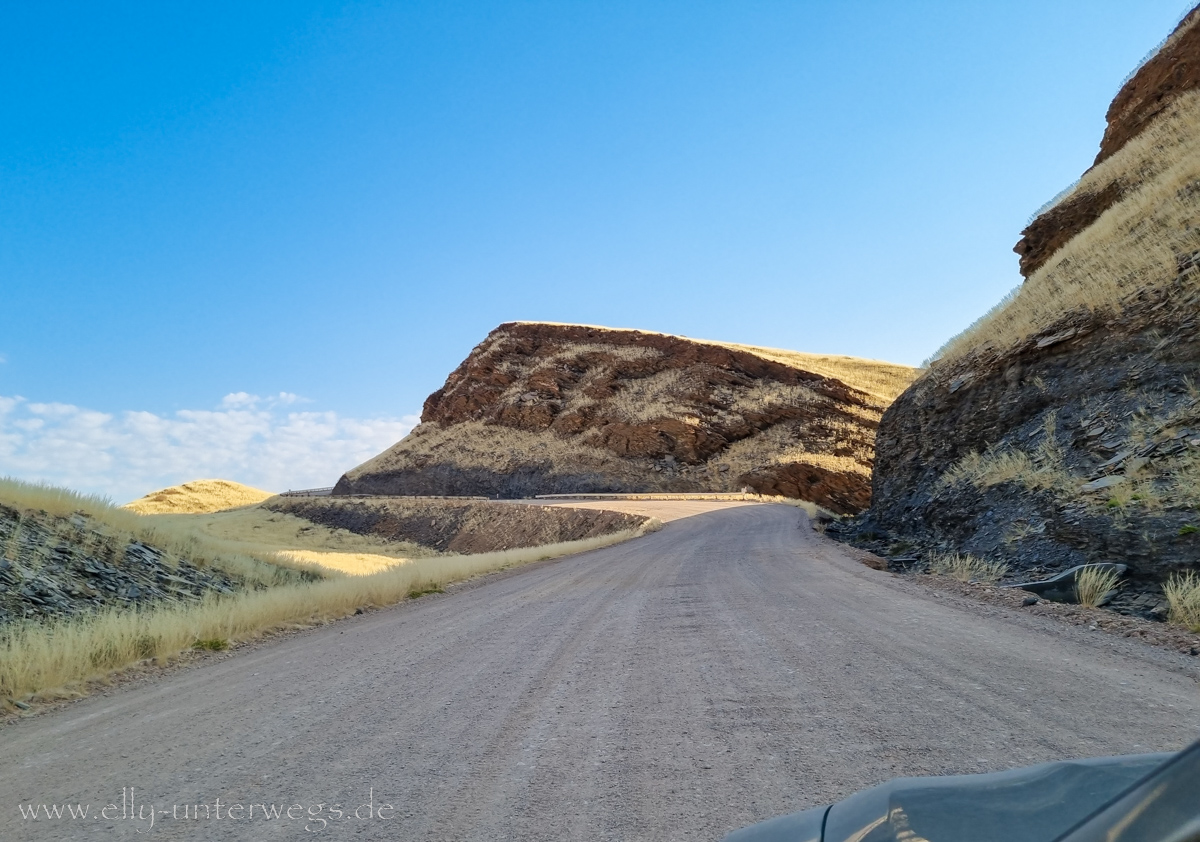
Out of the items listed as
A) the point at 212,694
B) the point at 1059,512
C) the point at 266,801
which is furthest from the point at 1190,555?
the point at 212,694

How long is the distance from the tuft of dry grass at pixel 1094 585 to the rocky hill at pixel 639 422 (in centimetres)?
4237

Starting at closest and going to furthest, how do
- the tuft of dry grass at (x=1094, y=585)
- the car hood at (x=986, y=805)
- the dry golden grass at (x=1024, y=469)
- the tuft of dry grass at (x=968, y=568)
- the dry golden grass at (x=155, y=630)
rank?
the car hood at (x=986, y=805) → the dry golden grass at (x=155, y=630) → the tuft of dry grass at (x=1094, y=585) → the tuft of dry grass at (x=968, y=568) → the dry golden grass at (x=1024, y=469)

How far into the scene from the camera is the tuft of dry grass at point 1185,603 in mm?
6340

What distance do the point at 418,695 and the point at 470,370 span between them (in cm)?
7451

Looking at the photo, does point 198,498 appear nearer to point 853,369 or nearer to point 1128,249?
point 853,369

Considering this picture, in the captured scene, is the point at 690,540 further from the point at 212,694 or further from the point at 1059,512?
the point at 212,694

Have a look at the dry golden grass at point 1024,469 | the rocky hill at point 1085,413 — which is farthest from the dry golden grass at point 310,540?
the dry golden grass at point 1024,469

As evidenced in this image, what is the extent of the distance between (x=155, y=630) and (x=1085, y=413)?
14.8m

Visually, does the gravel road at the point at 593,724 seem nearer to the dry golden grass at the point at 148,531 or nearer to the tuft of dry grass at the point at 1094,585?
the tuft of dry grass at the point at 1094,585

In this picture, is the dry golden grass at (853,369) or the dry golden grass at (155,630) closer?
the dry golden grass at (155,630)

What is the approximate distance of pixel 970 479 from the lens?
14242 millimetres

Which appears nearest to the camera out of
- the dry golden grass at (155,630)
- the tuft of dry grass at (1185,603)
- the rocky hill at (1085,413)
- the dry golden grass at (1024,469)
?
the tuft of dry grass at (1185,603)

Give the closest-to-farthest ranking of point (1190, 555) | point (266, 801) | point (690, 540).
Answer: point (266, 801) → point (1190, 555) → point (690, 540)

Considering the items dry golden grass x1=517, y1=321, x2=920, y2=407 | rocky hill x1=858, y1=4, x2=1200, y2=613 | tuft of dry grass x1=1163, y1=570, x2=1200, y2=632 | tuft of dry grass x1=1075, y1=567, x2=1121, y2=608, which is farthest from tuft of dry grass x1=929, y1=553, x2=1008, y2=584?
dry golden grass x1=517, y1=321, x2=920, y2=407
